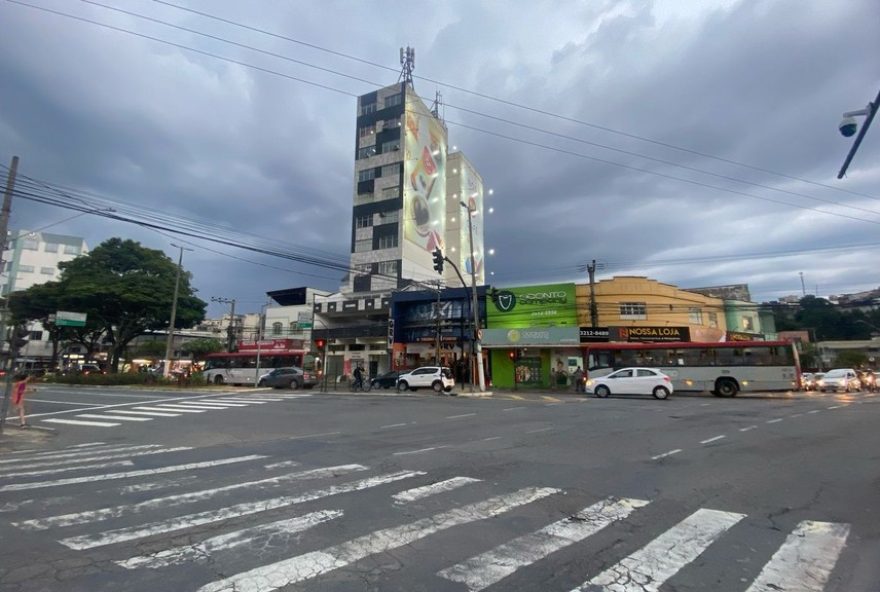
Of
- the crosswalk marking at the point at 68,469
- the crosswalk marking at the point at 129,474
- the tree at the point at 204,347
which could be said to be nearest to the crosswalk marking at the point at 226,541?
the crosswalk marking at the point at 129,474

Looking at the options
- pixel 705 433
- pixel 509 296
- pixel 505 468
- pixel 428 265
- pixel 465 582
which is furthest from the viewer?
pixel 428 265

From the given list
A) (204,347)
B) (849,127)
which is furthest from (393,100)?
(849,127)

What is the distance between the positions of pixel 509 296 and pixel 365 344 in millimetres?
17007

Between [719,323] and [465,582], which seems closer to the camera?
[465,582]

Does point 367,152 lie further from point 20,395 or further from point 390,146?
point 20,395

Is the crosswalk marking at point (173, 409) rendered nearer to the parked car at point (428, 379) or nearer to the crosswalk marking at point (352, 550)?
the parked car at point (428, 379)

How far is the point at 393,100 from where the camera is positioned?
6656 cm

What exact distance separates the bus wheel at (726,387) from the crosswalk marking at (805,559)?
25816 millimetres

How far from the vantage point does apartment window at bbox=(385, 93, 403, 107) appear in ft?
216

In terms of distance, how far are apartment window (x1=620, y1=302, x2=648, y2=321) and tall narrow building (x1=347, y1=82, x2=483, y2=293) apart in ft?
82.1

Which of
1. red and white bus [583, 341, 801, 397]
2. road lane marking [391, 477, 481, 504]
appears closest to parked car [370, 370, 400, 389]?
red and white bus [583, 341, 801, 397]

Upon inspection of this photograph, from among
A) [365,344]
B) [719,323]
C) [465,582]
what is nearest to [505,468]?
[465,582]

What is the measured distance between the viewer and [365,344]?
159 feet

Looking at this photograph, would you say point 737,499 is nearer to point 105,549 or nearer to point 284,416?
point 105,549
